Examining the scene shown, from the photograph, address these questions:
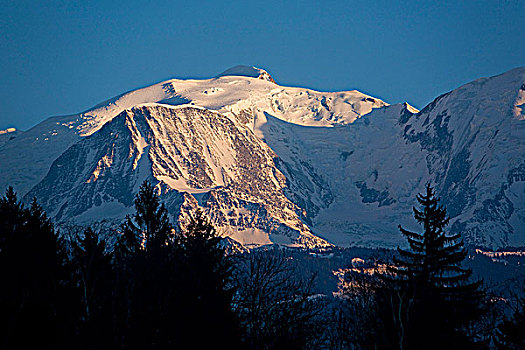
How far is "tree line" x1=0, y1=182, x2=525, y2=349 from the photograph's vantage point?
20984 millimetres

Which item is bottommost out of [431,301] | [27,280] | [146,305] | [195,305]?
[146,305]

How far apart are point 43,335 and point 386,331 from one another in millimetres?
11231

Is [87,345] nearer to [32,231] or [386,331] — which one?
[386,331]

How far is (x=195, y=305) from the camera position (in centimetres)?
2431

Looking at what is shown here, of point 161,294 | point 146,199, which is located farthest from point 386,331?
point 146,199

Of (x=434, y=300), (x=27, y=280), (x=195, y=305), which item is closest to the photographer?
(x=27, y=280)

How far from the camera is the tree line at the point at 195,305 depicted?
2098 centimetres

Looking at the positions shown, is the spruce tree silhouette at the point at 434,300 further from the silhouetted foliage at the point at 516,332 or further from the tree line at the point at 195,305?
the silhouetted foliage at the point at 516,332

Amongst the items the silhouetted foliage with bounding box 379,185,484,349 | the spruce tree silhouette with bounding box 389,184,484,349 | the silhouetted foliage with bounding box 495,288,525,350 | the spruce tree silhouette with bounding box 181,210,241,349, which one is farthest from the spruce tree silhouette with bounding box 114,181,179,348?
the silhouetted foliage with bounding box 495,288,525,350

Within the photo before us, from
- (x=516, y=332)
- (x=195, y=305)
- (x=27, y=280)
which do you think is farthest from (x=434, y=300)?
(x=27, y=280)

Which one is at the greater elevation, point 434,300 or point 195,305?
point 434,300

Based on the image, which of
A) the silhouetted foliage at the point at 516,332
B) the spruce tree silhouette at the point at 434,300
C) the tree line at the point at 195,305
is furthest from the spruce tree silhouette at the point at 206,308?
the silhouetted foliage at the point at 516,332

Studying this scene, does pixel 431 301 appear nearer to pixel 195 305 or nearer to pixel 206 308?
pixel 206 308

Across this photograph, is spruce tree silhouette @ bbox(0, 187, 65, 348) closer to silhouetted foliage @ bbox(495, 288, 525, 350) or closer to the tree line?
the tree line
